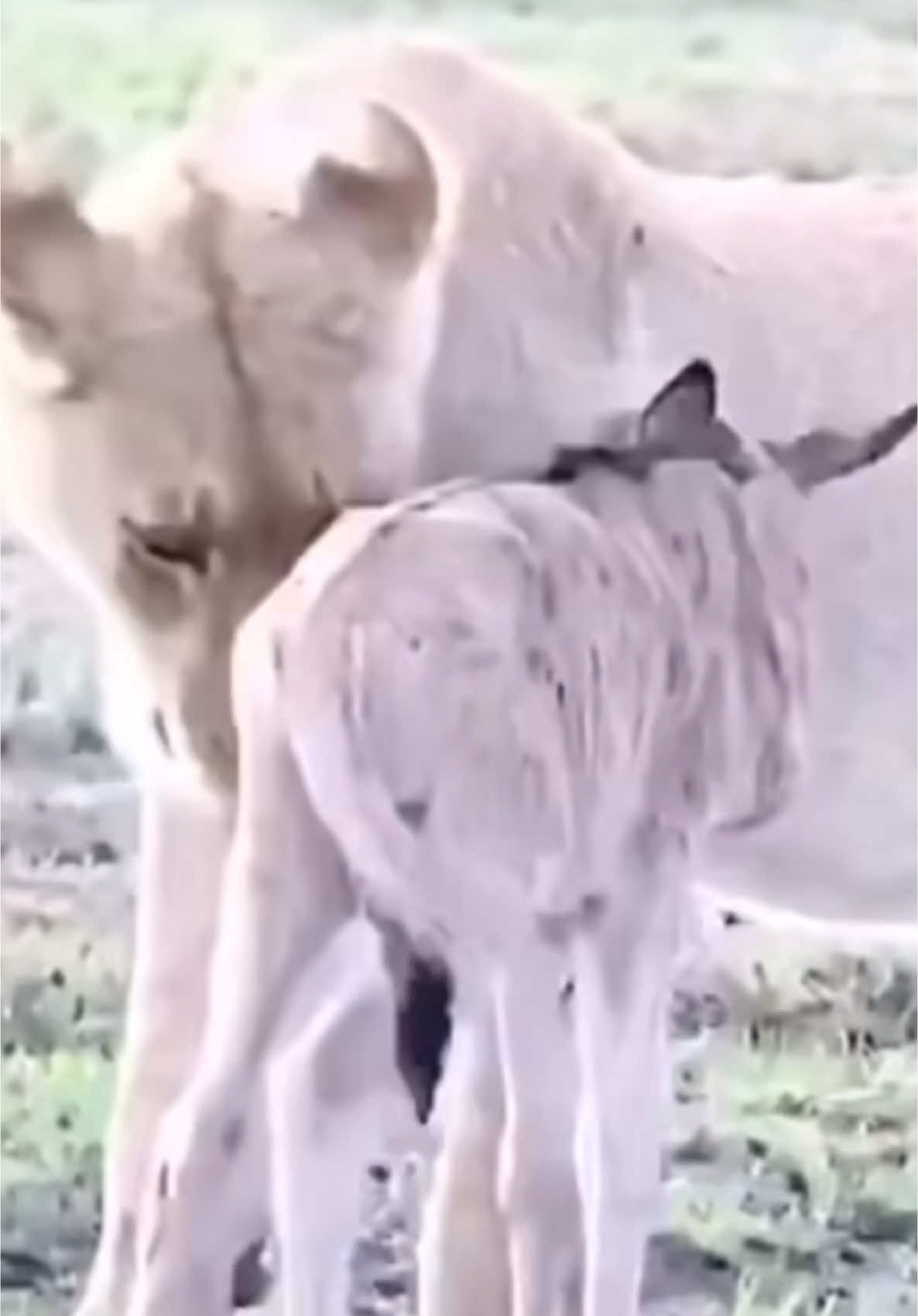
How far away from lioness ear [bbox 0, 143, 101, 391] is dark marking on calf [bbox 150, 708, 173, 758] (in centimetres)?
16

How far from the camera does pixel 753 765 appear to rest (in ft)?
3.82

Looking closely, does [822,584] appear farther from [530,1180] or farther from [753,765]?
[530,1180]

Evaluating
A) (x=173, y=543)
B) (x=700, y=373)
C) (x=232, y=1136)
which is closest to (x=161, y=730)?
(x=173, y=543)

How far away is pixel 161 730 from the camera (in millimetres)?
1168

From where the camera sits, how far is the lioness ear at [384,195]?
3.83ft

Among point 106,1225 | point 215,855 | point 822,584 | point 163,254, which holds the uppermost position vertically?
point 163,254

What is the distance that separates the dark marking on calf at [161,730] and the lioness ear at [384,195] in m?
0.23

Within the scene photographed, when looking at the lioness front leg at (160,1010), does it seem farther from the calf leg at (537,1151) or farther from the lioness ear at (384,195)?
the lioness ear at (384,195)

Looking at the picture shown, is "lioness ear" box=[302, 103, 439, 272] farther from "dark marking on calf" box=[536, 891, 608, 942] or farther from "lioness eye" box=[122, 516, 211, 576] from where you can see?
"dark marking on calf" box=[536, 891, 608, 942]

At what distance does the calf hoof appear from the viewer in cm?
116

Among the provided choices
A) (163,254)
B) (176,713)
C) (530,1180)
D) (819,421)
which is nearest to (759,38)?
(819,421)

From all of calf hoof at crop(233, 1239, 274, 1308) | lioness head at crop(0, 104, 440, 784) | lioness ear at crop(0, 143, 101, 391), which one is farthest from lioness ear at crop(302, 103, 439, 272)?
calf hoof at crop(233, 1239, 274, 1308)

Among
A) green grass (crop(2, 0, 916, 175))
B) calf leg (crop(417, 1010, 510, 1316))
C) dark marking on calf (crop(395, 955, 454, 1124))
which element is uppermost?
green grass (crop(2, 0, 916, 175))

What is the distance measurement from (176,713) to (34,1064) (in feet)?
0.57
